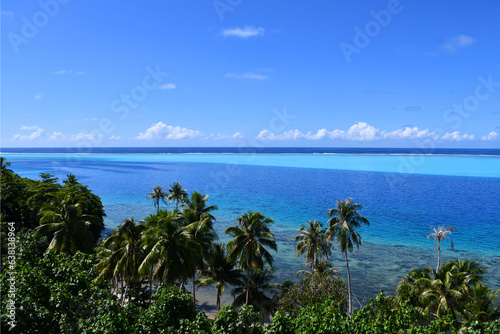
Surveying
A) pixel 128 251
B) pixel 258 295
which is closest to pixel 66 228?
pixel 128 251

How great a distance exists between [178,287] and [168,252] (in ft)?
20.2

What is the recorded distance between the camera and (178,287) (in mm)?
31703

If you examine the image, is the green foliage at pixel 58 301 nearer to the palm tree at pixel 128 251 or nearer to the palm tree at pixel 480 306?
the palm tree at pixel 128 251

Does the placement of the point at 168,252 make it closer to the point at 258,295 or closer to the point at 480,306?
the point at 258,295

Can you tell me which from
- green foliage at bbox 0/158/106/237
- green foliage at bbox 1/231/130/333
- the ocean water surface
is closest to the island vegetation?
green foliage at bbox 1/231/130/333

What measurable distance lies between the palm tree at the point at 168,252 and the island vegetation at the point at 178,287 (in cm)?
8

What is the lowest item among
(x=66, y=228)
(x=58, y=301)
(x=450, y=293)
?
(x=450, y=293)

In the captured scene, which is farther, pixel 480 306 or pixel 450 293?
pixel 450 293

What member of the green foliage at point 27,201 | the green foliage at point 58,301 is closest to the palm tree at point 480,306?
the green foliage at point 58,301

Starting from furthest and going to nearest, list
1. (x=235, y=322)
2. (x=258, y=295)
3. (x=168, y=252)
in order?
(x=258, y=295)
(x=168, y=252)
(x=235, y=322)

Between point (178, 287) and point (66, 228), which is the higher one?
point (66, 228)

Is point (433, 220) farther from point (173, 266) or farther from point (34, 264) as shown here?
point (34, 264)

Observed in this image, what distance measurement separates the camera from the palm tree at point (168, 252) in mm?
27391

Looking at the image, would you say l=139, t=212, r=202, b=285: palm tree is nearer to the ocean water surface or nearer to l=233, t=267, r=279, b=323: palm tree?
l=233, t=267, r=279, b=323: palm tree
